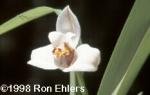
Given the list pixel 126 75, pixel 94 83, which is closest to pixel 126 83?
pixel 126 75

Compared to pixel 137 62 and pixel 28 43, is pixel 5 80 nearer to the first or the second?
pixel 28 43

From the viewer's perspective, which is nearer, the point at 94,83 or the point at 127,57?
the point at 127,57

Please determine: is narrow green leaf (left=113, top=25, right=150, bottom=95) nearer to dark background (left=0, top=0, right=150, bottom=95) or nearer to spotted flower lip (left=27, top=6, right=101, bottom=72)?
spotted flower lip (left=27, top=6, right=101, bottom=72)

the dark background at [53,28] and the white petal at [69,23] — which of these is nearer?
the white petal at [69,23]

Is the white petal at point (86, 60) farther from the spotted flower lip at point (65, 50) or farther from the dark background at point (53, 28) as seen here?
the dark background at point (53, 28)

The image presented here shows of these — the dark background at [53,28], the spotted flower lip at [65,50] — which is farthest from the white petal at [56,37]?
the dark background at [53,28]

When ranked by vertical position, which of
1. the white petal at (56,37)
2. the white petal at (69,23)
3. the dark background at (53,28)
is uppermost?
the white petal at (69,23)

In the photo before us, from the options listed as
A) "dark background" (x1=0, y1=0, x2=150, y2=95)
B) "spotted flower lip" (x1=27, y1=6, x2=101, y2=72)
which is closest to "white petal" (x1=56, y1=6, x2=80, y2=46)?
"spotted flower lip" (x1=27, y1=6, x2=101, y2=72)
